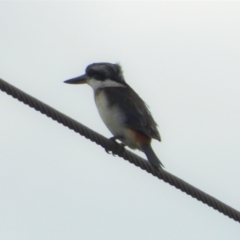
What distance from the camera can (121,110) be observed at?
6824mm

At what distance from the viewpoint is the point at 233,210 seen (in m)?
5.38

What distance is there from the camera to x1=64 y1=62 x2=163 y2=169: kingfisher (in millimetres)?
6625

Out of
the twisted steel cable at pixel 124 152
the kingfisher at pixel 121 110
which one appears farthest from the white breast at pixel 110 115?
the twisted steel cable at pixel 124 152

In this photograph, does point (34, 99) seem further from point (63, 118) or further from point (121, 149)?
point (121, 149)

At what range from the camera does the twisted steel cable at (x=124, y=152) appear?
4.93m

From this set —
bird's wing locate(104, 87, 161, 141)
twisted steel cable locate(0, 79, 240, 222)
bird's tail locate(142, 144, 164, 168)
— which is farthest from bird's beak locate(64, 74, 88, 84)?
twisted steel cable locate(0, 79, 240, 222)

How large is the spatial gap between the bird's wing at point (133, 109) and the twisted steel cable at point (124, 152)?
682 mm

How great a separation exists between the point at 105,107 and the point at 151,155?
0.87 meters

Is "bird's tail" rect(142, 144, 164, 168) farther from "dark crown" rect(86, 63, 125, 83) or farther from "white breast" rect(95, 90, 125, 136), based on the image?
"dark crown" rect(86, 63, 125, 83)

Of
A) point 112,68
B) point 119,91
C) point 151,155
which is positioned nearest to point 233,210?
point 151,155

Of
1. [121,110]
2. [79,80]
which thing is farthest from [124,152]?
[79,80]

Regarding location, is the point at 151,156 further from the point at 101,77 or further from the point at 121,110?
the point at 101,77

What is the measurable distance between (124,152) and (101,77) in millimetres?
1672

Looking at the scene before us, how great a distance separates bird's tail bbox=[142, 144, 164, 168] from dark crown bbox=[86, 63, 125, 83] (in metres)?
1.18
